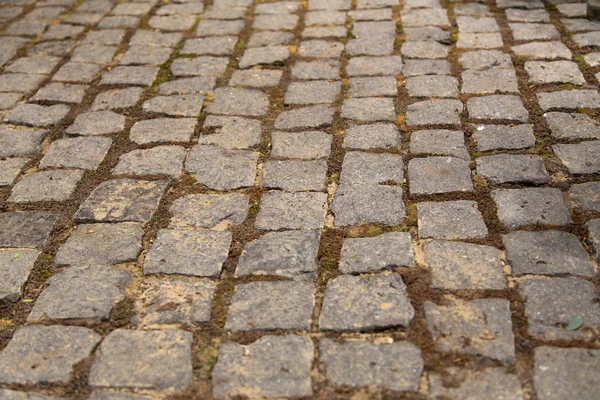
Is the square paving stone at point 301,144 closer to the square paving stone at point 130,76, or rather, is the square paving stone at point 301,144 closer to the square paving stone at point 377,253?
the square paving stone at point 377,253

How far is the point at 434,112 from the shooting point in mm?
4230

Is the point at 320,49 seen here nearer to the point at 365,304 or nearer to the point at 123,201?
the point at 123,201

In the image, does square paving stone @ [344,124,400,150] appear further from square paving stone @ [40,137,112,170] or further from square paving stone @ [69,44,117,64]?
square paving stone @ [69,44,117,64]

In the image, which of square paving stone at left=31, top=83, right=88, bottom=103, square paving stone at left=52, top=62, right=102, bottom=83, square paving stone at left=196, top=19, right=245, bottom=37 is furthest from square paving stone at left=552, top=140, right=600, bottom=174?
square paving stone at left=52, top=62, right=102, bottom=83

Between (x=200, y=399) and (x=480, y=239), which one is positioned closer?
(x=200, y=399)

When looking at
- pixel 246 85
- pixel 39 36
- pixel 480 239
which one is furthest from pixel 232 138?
pixel 39 36

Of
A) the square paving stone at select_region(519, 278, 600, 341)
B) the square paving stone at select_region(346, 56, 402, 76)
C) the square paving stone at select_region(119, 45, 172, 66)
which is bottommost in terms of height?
the square paving stone at select_region(346, 56, 402, 76)

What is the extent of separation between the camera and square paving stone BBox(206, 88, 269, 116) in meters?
4.39

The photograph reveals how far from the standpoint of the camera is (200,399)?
2.44 metres

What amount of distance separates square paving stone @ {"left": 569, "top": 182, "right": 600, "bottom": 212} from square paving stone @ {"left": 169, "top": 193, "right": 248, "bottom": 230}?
1.49m

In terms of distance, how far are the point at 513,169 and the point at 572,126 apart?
597mm

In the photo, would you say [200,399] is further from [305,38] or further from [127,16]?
[127,16]

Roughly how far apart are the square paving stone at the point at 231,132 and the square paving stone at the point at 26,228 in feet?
3.21

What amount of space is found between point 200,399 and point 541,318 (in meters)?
1.23
